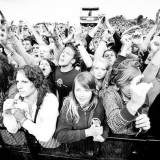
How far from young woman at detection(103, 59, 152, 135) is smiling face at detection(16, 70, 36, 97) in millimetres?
749

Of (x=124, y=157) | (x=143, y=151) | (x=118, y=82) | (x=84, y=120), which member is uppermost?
(x=118, y=82)

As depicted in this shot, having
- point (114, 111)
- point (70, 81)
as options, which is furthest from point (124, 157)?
point (70, 81)

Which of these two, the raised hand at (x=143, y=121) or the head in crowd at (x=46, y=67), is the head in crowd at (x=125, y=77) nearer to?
the raised hand at (x=143, y=121)

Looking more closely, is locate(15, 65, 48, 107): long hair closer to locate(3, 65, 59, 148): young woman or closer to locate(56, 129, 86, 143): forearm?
locate(3, 65, 59, 148): young woman

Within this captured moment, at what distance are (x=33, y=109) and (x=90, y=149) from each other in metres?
0.65

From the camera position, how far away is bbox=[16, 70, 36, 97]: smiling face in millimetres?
1686

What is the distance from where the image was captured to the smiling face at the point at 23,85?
66.4 inches

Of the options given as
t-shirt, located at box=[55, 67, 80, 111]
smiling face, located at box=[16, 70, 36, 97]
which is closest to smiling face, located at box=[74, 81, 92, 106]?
smiling face, located at box=[16, 70, 36, 97]

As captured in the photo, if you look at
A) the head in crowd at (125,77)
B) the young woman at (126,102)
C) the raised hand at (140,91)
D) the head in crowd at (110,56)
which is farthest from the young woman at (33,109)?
the head in crowd at (110,56)

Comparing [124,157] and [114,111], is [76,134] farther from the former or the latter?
[124,157]

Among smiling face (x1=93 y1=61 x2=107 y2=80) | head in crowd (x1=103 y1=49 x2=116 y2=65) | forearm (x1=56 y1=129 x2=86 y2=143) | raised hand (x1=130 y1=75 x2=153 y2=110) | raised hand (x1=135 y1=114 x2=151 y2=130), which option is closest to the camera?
raised hand (x1=130 y1=75 x2=153 y2=110)

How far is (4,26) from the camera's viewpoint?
267 cm

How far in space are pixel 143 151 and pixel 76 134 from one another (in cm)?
54

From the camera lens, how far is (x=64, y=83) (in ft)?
8.36
